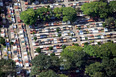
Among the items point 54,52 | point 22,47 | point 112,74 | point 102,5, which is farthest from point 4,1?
point 112,74

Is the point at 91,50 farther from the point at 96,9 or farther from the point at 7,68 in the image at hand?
the point at 7,68

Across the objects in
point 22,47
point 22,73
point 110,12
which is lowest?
point 22,73

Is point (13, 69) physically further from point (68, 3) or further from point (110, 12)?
point (110, 12)

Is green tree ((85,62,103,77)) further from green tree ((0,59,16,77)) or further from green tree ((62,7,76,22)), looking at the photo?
green tree ((0,59,16,77))

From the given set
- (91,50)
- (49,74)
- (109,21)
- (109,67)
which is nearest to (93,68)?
(109,67)

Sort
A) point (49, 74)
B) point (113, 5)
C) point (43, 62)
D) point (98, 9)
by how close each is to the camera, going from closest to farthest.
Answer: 1. point (49, 74)
2. point (43, 62)
3. point (98, 9)
4. point (113, 5)

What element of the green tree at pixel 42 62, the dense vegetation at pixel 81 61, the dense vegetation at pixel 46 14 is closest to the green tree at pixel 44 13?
the dense vegetation at pixel 46 14
